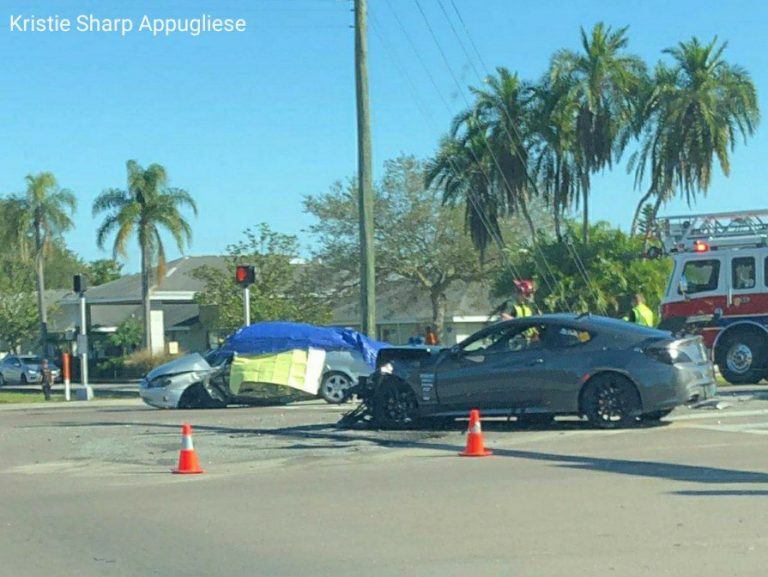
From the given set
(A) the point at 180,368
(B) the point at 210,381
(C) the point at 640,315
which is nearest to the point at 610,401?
(C) the point at 640,315

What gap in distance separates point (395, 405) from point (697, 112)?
3240cm

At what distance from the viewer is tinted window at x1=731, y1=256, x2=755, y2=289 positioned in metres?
22.7

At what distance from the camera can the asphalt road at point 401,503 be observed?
8023 mm

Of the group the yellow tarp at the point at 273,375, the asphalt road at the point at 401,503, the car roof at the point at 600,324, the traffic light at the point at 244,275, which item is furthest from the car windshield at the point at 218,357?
the car roof at the point at 600,324

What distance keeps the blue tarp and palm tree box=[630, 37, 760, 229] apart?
2568cm

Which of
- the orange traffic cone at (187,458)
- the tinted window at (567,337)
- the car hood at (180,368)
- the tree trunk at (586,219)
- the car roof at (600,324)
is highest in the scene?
the tree trunk at (586,219)

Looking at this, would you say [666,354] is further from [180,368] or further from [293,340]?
[180,368]

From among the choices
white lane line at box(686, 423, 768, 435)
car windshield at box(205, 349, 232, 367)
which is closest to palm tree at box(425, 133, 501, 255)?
car windshield at box(205, 349, 232, 367)

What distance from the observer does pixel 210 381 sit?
75.8ft

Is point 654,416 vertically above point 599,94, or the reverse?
point 599,94

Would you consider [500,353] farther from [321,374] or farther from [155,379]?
[155,379]

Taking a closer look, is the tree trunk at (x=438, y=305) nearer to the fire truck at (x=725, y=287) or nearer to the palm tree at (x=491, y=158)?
the palm tree at (x=491, y=158)

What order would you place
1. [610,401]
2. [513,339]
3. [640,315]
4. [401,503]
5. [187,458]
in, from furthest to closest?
[640,315], [513,339], [610,401], [187,458], [401,503]

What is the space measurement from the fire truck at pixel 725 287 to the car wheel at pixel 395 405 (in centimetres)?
763
